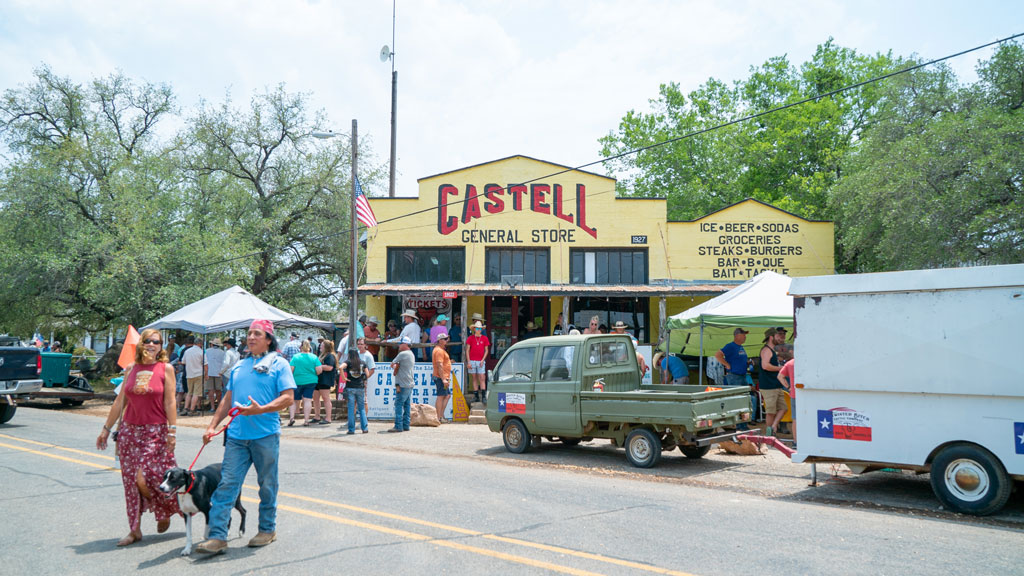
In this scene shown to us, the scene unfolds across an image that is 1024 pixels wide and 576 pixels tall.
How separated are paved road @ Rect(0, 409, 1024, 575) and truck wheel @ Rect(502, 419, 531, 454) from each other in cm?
177

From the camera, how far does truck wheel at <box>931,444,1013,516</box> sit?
704cm

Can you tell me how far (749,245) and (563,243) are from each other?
5897 millimetres

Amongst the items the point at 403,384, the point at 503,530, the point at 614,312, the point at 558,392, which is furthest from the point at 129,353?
the point at 614,312

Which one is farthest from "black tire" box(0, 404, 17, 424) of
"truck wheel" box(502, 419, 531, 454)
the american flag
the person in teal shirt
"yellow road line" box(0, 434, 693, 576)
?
"truck wheel" box(502, 419, 531, 454)

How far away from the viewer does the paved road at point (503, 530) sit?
532 cm

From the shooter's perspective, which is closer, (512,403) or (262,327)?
(262,327)

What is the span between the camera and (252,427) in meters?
5.50

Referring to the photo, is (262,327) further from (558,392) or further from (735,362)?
(735,362)

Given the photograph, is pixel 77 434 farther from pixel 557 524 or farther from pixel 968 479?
pixel 968 479

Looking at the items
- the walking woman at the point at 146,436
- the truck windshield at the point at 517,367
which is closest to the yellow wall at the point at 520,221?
the truck windshield at the point at 517,367

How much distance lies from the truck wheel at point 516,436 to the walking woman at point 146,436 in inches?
251

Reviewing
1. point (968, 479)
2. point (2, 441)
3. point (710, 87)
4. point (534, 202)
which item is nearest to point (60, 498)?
point (2, 441)

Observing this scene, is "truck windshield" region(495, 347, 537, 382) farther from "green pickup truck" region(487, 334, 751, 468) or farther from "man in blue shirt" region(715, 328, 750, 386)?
"man in blue shirt" region(715, 328, 750, 386)

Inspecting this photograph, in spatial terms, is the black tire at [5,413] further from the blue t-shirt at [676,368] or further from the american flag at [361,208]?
the blue t-shirt at [676,368]
